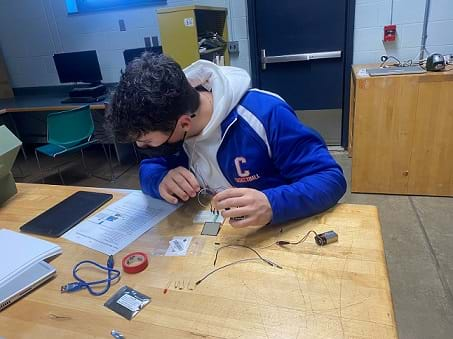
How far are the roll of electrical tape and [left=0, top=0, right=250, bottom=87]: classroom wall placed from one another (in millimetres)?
2998

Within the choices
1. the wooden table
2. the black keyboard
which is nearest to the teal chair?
the black keyboard

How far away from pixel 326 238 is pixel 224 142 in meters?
0.42

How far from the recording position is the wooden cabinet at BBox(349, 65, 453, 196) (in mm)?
2248

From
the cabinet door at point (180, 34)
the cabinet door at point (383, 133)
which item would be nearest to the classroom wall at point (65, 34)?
the cabinet door at point (180, 34)

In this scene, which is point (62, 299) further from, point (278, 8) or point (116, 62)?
point (116, 62)

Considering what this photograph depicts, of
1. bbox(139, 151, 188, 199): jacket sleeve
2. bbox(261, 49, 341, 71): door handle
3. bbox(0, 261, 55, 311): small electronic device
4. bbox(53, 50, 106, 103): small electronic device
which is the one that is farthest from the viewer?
bbox(53, 50, 106, 103): small electronic device

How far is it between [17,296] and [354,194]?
2.40 m

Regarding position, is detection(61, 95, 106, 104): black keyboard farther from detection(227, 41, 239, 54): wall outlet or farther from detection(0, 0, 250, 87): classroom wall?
detection(227, 41, 239, 54): wall outlet

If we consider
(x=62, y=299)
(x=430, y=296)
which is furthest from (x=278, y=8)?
(x=62, y=299)

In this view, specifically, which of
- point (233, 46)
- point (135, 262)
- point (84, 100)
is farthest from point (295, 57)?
point (135, 262)

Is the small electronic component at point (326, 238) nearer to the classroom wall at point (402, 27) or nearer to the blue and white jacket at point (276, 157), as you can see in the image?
the blue and white jacket at point (276, 157)

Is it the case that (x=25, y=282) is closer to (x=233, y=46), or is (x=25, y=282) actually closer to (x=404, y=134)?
(x=404, y=134)

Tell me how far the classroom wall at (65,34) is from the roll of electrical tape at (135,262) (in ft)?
9.83

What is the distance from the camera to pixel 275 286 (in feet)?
2.35
